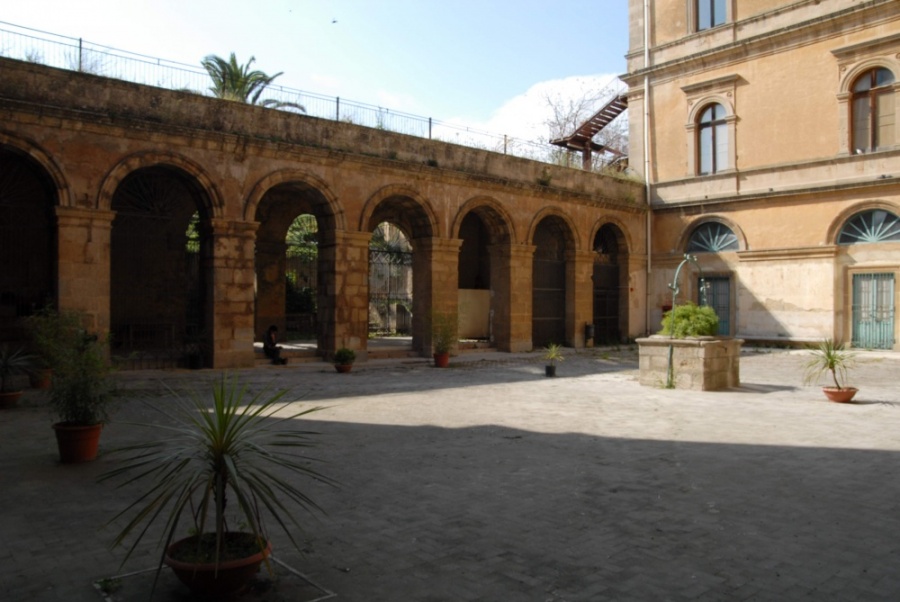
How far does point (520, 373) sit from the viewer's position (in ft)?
47.8

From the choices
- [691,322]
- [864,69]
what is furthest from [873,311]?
[691,322]

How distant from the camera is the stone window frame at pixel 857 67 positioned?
18031 mm

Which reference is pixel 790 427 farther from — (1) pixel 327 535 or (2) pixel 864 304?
(2) pixel 864 304

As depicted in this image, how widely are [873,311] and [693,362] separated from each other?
32.9ft

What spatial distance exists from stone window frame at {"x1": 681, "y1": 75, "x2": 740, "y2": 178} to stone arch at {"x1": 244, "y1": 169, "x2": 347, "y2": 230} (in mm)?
12250

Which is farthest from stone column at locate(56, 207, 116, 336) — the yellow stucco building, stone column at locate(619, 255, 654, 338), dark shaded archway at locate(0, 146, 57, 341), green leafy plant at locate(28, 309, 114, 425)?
the yellow stucco building

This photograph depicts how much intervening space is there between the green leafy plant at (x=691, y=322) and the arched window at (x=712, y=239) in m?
10.3

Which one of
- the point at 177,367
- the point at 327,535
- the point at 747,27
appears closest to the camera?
the point at 327,535

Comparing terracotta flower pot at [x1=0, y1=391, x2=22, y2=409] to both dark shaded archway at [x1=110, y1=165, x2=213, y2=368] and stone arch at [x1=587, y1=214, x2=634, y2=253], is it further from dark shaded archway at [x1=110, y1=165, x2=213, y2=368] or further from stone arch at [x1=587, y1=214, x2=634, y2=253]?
stone arch at [x1=587, y1=214, x2=634, y2=253]

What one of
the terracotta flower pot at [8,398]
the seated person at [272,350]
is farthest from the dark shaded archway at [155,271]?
the terracotta flower pot at [8,398]

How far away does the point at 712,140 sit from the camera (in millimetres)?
21875

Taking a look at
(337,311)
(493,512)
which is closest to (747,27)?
(337,311)

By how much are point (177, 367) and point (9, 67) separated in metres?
6.05

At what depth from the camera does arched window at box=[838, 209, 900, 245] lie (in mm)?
18281
